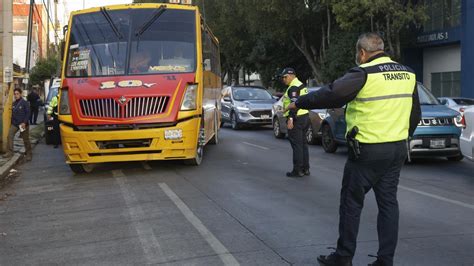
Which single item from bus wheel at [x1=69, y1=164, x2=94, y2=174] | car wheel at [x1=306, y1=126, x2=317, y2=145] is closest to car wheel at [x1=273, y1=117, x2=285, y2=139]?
car wheel at [x1=306, y1=126, x2=317, y2=145]

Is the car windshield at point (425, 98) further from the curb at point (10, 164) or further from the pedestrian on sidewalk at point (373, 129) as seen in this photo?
the curb at point (10, 164)

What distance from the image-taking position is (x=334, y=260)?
14.5 feet

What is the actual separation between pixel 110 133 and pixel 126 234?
3655 millimetres

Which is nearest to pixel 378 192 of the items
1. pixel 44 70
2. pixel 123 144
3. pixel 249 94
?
pixel 123 144

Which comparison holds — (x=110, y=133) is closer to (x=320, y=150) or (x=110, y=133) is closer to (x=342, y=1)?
(x=320, y=150)

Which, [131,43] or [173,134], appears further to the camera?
Answer: [131,43]

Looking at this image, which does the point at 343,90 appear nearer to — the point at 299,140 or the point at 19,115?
the point at 299,140

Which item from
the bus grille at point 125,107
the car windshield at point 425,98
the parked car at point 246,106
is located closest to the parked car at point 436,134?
the car windshield at point 425,98

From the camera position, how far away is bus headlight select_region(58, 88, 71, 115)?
9617 mm

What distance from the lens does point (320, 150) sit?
550 inches

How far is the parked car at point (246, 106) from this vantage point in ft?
66.8

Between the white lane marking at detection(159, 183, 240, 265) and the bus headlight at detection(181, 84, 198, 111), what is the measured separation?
6.19ft

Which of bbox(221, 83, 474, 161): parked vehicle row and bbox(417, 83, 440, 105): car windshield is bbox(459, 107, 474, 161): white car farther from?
bbox(417, 83, 440, 105): car windshield

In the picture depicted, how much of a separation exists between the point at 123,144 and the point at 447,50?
25.9 metres
